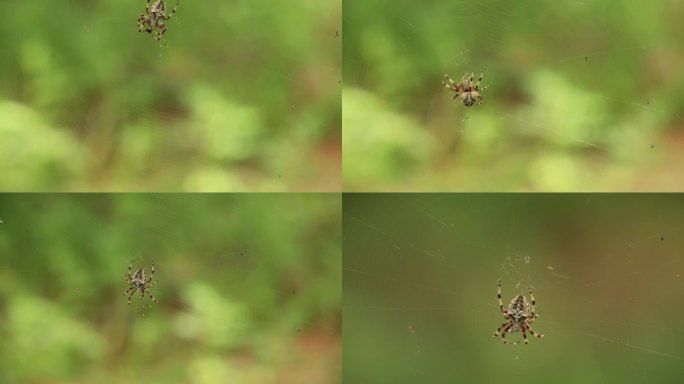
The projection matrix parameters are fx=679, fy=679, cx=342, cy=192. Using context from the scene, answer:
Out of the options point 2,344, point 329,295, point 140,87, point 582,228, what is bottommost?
point 2,344

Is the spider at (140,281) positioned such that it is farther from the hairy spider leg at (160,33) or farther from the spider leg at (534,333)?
the spider leg at (534,333)

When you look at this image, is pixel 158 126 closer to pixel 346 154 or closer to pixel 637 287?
pixel 346 154

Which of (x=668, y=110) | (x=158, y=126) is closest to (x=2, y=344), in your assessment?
(x=158, y=126)

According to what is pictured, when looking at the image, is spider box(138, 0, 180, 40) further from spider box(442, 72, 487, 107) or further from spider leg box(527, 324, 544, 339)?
spider leg box(527, 324, 544, 339)

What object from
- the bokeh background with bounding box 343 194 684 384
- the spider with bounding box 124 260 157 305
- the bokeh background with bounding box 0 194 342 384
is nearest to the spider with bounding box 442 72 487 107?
the bokeh background with bounding box 343 194 684 384

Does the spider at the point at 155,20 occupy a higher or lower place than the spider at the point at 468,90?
higher

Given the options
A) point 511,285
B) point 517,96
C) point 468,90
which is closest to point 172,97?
point 468,90

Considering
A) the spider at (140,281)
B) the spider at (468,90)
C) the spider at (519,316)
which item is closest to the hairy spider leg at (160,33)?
the spider at (140,281)
